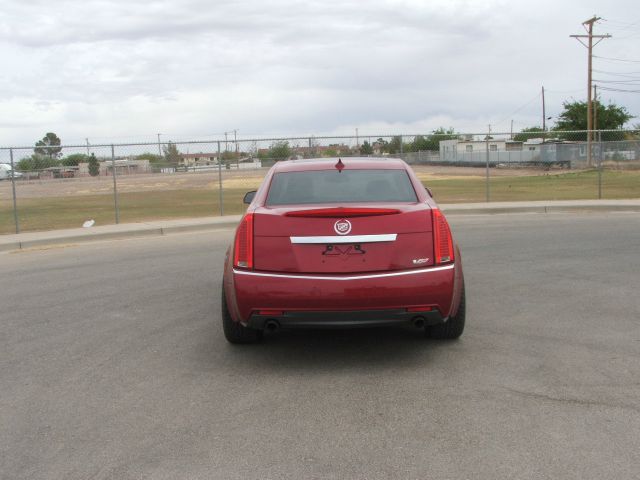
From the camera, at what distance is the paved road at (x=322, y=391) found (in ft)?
12.4

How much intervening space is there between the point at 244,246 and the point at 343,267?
0.76 m

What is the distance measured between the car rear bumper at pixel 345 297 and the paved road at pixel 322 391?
0.42 m

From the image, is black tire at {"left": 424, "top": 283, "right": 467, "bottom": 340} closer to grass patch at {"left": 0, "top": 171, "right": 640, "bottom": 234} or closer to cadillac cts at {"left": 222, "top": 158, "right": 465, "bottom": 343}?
cadillac cts at {"left": 222, "top": 158, "right": 465, "bottom": 343}

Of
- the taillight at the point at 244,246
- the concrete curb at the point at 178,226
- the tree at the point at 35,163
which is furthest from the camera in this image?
the tree at the point at 35,163

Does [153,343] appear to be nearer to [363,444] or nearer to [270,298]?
[270,298]

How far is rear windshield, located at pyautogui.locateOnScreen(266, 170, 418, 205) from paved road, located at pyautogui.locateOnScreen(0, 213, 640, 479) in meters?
1.21

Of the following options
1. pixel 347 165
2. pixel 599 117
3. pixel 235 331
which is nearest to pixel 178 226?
pixel 347 165

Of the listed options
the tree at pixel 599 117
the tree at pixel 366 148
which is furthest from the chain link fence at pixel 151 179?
the tree at pixel 599 117

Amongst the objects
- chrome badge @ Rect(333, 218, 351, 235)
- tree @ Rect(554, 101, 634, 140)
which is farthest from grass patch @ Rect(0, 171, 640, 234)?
tree @ Rect(554, 101, 634, 140)

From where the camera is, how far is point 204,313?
7297 millimetres

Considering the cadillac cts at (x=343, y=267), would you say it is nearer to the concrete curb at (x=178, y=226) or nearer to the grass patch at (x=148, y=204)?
the concrete curb at (x=178, y=226)

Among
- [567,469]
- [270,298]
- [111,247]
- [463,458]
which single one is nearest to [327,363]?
[270,298]

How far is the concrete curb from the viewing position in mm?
14547

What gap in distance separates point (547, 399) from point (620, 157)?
26604 mm
